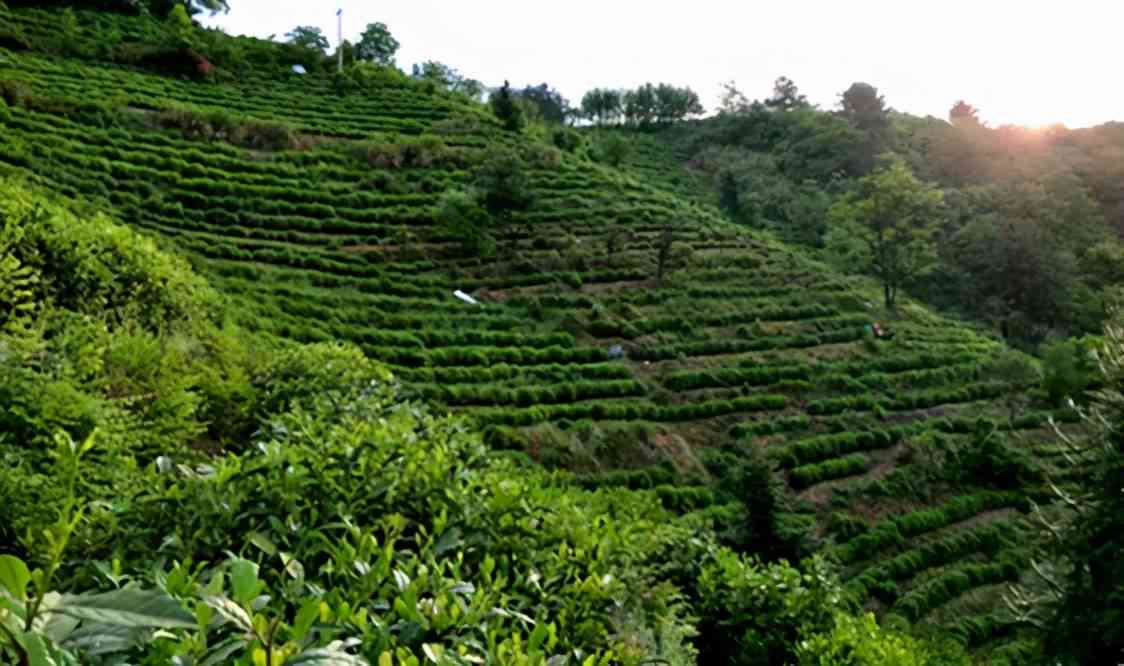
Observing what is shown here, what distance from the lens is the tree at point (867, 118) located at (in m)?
52.2

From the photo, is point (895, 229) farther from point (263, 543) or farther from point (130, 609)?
point (130, 609)

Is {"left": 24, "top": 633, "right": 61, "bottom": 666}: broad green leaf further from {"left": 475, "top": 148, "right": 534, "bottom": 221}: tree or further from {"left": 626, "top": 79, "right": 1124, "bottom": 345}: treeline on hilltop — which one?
{"left": 626, "top": 79, "right": 1124, "bottom": 345}: treeline on hilltop

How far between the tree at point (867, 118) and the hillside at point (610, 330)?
2441cm

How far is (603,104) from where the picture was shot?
71.1 meters

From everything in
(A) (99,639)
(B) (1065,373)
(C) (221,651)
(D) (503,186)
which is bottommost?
(B) (1065,373)

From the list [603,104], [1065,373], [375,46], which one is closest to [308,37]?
[375,46]

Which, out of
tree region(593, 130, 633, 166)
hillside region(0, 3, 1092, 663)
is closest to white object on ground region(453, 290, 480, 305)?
hillside region(0, 3, 1092, 663)

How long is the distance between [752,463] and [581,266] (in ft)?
43.9

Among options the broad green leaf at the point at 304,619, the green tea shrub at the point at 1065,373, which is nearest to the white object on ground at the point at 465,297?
the green tea shrub at the point at 1065,373

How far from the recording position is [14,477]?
274 centimetres

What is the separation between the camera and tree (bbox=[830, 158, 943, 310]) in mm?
31047

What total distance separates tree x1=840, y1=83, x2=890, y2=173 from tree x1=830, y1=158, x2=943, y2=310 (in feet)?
65.6

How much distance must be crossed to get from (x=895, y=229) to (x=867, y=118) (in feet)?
100

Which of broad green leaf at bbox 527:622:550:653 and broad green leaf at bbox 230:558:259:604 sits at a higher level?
broad green leaf at bbox 230:558:259:604
